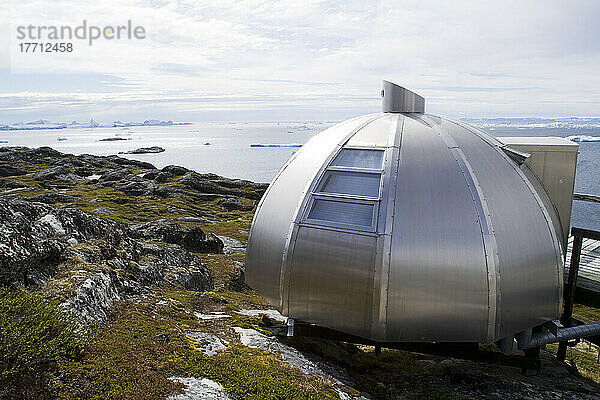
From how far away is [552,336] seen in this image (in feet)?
42.8

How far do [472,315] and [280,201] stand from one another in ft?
20.4

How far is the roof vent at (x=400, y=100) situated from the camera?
1518 centimetres

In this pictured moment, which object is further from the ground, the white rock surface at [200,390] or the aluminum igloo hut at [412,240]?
the aluminum igloo hut at [412,240]

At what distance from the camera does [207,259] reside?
998 inches

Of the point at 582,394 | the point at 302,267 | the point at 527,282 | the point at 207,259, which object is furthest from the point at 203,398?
the point at 207,259

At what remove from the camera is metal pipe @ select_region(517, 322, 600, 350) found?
12734 millimetres

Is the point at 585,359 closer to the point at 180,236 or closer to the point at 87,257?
the point at 87,257

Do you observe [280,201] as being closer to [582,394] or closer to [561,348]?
[582,394]

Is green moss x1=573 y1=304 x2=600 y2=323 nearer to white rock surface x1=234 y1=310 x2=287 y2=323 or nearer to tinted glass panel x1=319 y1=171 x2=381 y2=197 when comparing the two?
white rock surface x1=234 y1=310 x2=287 y2=323

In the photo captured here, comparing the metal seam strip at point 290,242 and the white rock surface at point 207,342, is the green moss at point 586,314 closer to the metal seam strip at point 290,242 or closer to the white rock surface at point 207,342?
the metal seam strip at point 290,242

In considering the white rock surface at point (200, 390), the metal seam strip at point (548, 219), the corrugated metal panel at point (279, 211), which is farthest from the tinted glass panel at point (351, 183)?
the white rock surface at point (200, 390)

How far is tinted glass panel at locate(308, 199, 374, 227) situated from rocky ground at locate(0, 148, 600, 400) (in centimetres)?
392

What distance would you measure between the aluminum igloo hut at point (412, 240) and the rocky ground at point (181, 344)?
1691mm

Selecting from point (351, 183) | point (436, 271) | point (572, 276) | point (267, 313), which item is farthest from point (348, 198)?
point (572, 276)
